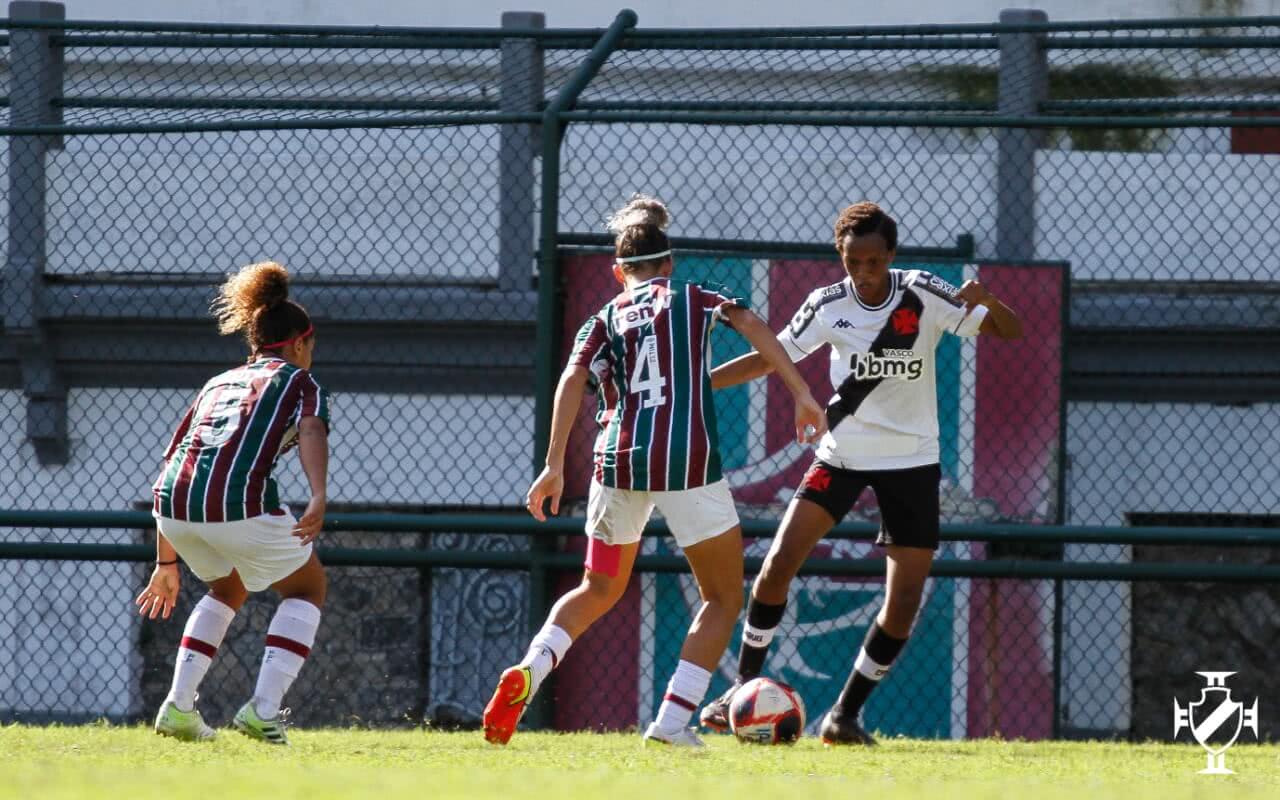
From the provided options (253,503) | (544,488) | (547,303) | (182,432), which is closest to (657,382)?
(544,488)

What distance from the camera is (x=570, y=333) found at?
7.55m

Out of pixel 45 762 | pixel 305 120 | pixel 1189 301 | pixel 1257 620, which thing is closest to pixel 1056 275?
pixel 1189 301

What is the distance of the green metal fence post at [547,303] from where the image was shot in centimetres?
729

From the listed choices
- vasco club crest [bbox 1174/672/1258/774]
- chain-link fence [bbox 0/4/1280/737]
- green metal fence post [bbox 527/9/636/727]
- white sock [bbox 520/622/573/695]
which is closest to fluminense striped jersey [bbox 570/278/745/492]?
white sock [bbox 520/622/573/695]

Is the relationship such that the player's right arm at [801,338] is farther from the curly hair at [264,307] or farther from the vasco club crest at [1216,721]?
the vasco club crest at [1216,721]

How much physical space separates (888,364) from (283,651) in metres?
2.12

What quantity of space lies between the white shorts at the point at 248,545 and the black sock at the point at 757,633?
1.48 metres

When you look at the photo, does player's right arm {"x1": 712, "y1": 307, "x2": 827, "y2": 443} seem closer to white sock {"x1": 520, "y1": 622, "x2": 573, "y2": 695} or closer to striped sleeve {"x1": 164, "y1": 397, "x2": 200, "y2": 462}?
white sock {"x1": 520, "y1": 622, "x2": 573, "y2": 695}

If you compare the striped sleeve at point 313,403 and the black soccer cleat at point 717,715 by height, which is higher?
the striped sleeve at point 313,403

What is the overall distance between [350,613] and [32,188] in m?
2.59

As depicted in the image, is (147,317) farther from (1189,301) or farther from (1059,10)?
(1059,10)

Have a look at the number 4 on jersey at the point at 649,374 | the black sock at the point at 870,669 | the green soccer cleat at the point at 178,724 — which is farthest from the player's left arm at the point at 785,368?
the green soccer cleat at the point at 178,724

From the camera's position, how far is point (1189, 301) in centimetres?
836

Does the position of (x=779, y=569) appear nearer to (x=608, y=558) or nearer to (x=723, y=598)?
(x=723, y=598)
